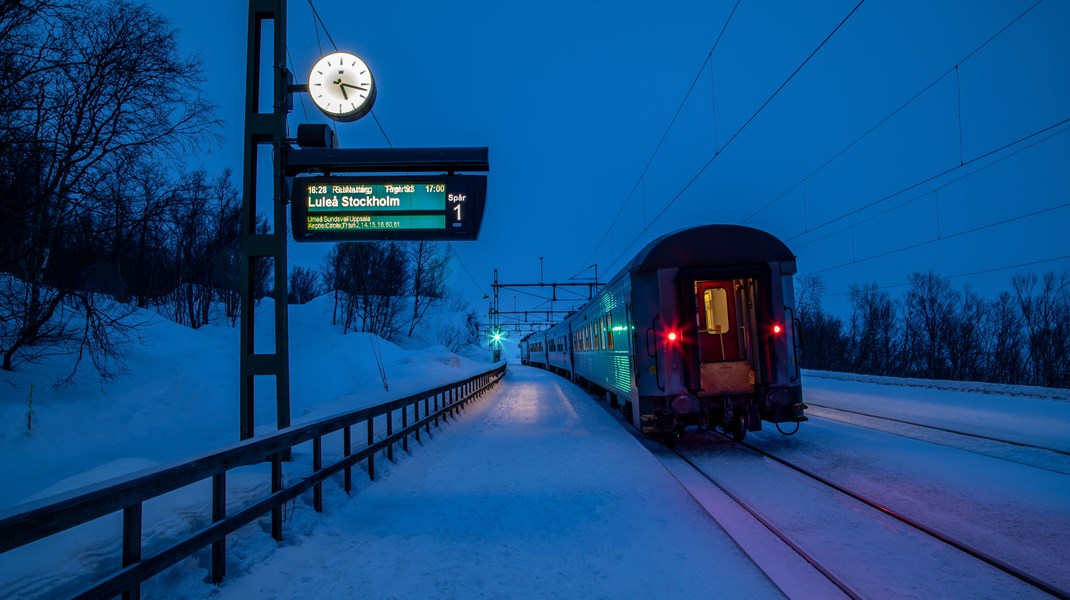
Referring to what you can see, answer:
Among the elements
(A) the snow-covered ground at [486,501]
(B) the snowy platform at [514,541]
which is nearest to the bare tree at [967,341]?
(A) the snow-covered ground at [486,501]

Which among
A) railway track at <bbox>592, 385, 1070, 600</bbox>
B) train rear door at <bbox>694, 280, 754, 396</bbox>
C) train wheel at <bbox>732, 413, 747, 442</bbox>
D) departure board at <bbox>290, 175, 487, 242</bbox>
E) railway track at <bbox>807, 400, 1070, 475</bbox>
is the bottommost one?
railway track at <bbox>807, 400, 1070, 475</bbox>

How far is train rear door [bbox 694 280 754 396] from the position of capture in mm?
9945

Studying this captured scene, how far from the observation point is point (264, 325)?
104 ft

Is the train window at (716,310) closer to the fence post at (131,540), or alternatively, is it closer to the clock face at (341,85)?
the clock face at (341,85)

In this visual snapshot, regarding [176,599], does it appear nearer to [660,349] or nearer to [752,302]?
[660,349]

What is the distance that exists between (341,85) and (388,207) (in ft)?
6.57

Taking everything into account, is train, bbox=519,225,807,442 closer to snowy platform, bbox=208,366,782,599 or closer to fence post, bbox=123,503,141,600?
snowy platform, bbox=208,366,782,599

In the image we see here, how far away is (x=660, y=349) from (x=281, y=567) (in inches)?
270

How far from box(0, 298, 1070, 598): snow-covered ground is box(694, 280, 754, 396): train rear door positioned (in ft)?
5.12

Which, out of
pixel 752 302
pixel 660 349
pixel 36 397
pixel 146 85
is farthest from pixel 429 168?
pixel 36 397

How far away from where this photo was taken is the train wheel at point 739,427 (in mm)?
9922

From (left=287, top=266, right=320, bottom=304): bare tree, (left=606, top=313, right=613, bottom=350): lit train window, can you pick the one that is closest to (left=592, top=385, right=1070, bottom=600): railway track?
(left=606, top=313, right=613, bottom=350): lit train window

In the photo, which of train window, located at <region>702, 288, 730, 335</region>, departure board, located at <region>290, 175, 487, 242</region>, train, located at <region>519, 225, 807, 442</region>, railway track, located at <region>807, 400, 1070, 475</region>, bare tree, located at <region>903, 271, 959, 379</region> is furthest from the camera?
bare tree, located at <region>903, 271, 959, 379</region>

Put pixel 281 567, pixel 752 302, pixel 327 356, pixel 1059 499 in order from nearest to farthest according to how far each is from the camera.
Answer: pixel 281 567 < pixel 1059 499 < pixel 752 302 < pixel 327 356
